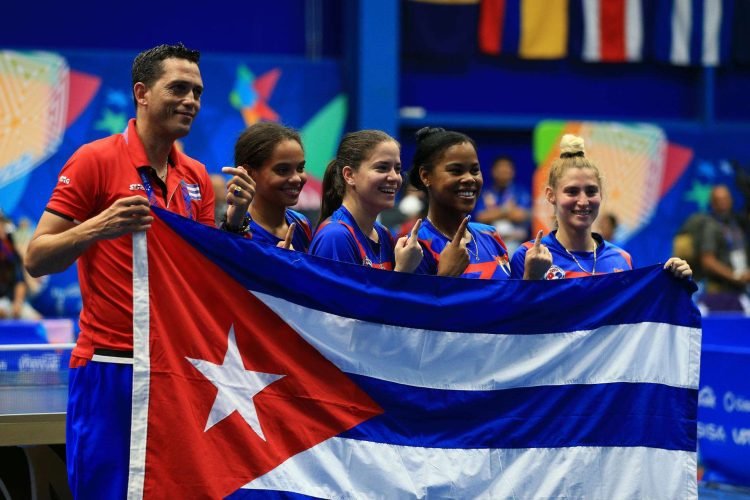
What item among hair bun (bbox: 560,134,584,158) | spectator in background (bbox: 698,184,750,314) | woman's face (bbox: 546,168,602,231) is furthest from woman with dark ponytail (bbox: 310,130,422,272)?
spectator in background (bbox: 698,184,750,314)

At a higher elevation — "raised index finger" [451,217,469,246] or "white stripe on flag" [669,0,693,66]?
"white stripe on flag" [669,0,693,66]

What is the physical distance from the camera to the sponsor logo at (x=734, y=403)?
6.65m

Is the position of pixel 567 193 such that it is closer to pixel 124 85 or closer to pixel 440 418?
pixel 440 418

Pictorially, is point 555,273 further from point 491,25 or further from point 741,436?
point 491,25

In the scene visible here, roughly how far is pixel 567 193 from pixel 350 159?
0.95 meters

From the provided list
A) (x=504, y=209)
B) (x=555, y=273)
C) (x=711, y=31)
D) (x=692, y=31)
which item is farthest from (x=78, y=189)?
(x=711, y=31)

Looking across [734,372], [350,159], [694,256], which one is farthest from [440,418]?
[694,256]

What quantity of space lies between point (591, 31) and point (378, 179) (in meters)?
10.2

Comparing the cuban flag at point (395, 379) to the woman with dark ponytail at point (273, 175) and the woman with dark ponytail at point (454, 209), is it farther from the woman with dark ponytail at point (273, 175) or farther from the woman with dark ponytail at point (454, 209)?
the woman with dark ponytail at point (273, 175)

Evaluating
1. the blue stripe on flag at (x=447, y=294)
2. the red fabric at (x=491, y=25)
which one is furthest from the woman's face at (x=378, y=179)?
the red fabric at (x=491, y=25)

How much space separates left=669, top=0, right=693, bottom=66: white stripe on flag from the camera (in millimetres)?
14148

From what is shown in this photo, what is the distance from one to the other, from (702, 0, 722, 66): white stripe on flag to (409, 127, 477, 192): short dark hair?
34.7ft

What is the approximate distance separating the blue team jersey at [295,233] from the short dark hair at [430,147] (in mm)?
519

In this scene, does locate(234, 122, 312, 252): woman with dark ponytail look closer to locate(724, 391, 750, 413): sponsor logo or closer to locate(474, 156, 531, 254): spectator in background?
locate(724, 391, 750, 413): sponsor logo
